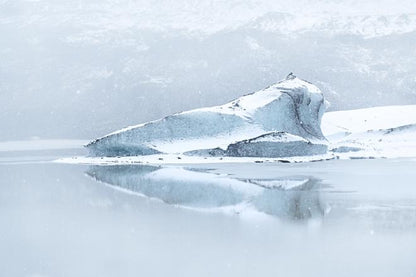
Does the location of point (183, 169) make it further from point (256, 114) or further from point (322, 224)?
point (322, 224)

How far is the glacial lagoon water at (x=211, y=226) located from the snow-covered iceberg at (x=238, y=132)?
6176 millimetres

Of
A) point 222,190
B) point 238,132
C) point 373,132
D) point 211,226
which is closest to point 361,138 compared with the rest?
point 373,132

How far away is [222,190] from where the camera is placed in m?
12.2

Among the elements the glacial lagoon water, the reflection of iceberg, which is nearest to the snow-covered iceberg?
the reflection of iceberg

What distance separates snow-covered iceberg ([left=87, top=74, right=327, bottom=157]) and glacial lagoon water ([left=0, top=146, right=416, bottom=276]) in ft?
20.3

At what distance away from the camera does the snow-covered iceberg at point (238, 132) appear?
834 inches

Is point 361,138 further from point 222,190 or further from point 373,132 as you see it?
point 222,190

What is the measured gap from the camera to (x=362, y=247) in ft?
22.7

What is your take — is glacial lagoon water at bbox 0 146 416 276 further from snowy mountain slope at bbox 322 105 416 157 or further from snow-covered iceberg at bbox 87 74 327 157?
snowy mountain slope at bbox 322 105 416 157

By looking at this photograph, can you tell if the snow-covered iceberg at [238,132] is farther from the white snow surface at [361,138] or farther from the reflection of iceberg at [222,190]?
the reflection of iceberg at [222,190]

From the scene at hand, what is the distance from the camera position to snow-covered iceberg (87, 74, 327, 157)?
2117 centimetres

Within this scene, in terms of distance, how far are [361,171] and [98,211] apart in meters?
8.30

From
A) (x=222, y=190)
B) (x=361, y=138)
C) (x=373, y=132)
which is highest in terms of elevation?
(x=373, y=132)

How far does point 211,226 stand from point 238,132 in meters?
13.7
